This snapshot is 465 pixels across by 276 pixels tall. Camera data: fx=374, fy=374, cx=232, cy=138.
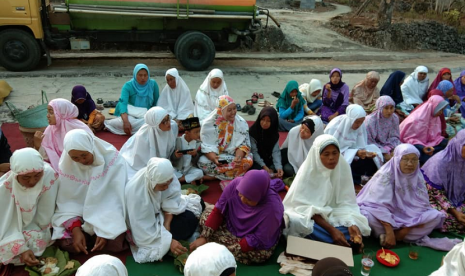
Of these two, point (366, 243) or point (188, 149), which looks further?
point (188, 149)

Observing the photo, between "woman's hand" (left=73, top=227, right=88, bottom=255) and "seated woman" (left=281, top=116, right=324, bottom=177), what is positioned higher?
"seated woman" (left=281, top=116, right=324, bottom=177)

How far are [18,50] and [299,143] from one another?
21.0ft

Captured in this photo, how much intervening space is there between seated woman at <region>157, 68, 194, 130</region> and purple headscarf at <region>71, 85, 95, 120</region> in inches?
38.3

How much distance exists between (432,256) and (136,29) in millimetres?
7373

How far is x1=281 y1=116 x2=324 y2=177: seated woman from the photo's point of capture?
14.0 feet

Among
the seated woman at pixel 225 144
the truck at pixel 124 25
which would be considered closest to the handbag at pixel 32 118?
the seated woman at pixel 225 144

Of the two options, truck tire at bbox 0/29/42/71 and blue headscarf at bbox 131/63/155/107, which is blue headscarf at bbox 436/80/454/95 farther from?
truck tire at bbox 0/29/42/71

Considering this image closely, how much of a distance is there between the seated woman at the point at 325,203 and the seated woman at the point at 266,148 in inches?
40.6

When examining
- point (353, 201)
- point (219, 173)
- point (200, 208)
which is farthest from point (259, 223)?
point (219, 173)

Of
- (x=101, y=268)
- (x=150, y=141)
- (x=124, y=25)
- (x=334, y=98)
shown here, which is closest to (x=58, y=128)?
(x=150, y=141)

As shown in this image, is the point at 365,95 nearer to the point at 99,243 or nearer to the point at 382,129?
the point at 382,129

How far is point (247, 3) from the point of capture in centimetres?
853

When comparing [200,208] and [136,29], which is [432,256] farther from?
[136,29]

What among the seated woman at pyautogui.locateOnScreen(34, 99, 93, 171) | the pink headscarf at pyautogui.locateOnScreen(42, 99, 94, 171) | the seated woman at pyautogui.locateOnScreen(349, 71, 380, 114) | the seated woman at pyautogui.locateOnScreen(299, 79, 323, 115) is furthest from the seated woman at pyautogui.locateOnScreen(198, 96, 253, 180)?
the seated woman at pyautogui.locateOnScreen(349, 71, 380, 114)
